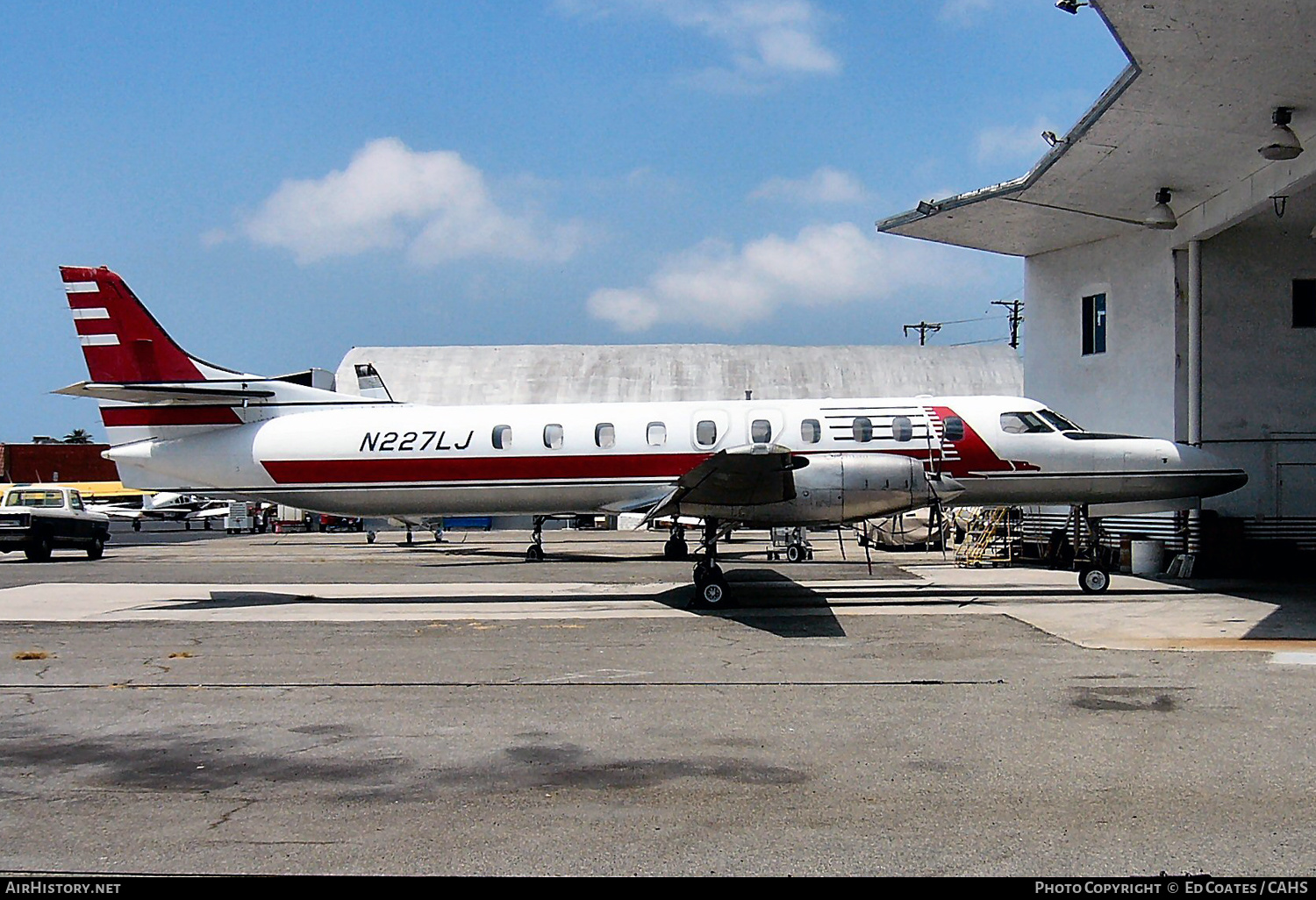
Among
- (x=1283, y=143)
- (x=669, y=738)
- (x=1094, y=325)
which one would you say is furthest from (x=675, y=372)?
(x=669, y=738)

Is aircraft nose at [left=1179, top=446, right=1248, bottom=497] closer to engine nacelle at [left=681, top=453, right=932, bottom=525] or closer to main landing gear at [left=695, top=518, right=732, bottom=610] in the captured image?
engine nacelle at [left=681, top=453, right=932, bottom=525]

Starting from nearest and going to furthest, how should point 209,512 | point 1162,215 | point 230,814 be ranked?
→ point 230,814, point 1162,215, point 209,512

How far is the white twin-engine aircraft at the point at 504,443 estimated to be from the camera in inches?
711

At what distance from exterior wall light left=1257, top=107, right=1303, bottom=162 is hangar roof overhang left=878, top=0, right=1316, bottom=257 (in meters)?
0.17

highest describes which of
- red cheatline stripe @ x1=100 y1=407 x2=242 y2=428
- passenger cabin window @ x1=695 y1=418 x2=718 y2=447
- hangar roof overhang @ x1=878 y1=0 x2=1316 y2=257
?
hangar roof overhang @ x1=878 y1=0 x2=1316 y2=257

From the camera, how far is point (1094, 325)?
22609 millimetres

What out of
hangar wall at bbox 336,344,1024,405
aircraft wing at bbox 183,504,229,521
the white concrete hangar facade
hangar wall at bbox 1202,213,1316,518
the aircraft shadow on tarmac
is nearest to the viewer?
the aircraft shadow on tarmac

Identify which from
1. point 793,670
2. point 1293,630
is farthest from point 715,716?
point 1293,630

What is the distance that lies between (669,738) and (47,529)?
87.6ft

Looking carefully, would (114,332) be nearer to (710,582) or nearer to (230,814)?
(710,582)

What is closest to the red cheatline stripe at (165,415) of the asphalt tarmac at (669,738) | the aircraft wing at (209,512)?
the asphalt tarmac at (669,738)

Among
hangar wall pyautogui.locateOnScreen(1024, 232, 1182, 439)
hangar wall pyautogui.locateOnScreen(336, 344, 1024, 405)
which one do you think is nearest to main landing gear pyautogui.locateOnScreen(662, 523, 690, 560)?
hangar wall pyautogui.locateOnScreen(1024, 232, 1182, 439)

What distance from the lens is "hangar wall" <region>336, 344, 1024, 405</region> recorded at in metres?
53.4

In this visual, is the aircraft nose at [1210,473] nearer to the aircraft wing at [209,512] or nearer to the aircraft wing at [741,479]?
the aircraft wing at [741,479]
